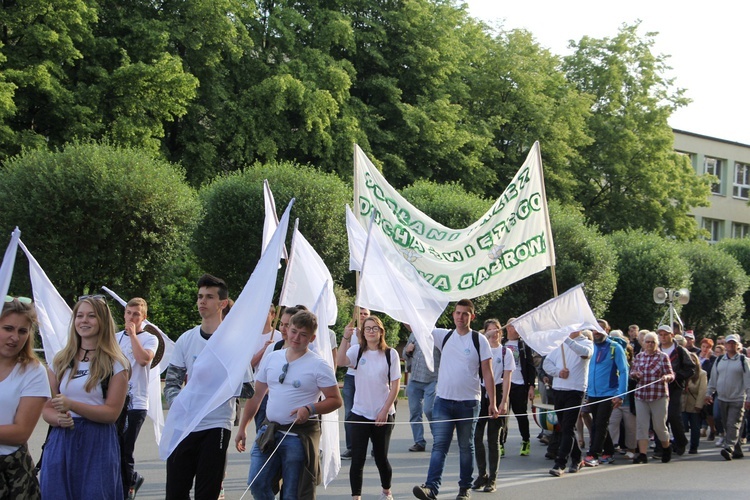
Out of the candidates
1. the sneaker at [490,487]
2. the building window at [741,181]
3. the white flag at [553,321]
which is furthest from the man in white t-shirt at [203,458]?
the building window at [741,181]

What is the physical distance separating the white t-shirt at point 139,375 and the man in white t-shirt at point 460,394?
2.66 meters

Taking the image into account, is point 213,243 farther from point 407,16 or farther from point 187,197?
point 407,16

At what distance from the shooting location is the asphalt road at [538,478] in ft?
32.5

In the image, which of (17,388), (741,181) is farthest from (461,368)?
(741,181)

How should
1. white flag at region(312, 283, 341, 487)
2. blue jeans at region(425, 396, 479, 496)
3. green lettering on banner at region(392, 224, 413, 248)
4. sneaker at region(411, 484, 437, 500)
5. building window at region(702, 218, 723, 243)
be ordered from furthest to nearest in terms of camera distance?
building window at region(702, 218, 723, 243)
green lettering on banner at region(392, 224, 413, 248)
blue jeans at region(425, 396, 479, 496)
sneaker at region(411, 484, 437, 500)
white flag at region(312, 283, 341, 487)

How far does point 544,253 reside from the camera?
1221 cm

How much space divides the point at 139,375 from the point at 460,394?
294cm

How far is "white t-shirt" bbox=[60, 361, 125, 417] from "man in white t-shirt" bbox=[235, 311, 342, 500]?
1.55m

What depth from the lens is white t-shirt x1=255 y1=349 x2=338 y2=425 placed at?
6.64 m

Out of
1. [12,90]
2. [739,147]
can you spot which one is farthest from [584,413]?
[739,147]

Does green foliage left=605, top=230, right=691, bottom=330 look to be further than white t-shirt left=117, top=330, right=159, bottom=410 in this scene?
Yes

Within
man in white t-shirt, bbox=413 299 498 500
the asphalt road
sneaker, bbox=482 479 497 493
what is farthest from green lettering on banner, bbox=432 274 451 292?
sneaker, bbox=482 479 497 493

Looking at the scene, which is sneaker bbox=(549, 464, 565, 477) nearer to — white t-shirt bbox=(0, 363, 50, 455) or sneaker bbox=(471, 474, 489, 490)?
sneaker bbox=(471, 474, 489, 490)

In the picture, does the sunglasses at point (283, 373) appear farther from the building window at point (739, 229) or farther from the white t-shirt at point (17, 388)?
the building window at point (739, 229)
